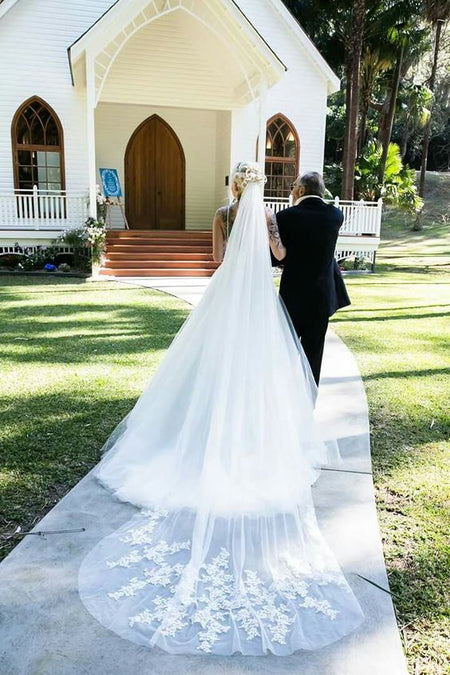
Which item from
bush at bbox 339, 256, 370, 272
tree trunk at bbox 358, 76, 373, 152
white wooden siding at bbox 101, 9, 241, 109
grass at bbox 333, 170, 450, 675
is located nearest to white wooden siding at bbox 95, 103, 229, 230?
white wooden siding at bbox 101, 9, 241, 109

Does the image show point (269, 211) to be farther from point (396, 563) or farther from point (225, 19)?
point (225, 19)

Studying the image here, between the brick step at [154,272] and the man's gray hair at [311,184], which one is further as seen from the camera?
the brick step at [154,272]

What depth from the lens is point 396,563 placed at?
8.64ft

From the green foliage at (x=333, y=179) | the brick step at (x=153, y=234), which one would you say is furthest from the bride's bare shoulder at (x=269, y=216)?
the green foliage at (x=333, y=179)

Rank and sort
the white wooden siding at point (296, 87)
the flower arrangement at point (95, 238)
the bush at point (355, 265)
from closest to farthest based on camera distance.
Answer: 1. the flower arrangement at point (95, 238)
2. the white wooden siding at point (296, 87)
3. the bush at point (355, 265)

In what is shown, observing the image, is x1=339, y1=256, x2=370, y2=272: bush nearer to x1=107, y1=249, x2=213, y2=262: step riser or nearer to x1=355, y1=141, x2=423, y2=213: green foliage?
x1=355, y1=141, x2=423, y2=213: green foliage

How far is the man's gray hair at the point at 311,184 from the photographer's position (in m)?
3.59

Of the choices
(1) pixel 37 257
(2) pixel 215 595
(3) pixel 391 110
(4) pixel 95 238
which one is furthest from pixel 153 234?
(3) pixel 391 110

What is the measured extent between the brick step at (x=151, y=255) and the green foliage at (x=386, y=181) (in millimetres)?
8113

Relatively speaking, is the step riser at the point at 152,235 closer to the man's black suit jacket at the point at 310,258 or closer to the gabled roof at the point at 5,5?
the gabled roof at the point at 5,5

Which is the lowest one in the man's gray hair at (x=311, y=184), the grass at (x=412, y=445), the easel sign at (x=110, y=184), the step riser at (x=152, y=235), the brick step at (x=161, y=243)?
the grass at (x=412, y=445)

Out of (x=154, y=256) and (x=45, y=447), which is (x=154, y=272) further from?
(x=45, y=447)

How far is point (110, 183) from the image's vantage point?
589 inches

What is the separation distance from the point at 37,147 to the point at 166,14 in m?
4.38
